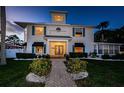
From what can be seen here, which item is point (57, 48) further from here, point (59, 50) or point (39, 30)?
point (39, 30)

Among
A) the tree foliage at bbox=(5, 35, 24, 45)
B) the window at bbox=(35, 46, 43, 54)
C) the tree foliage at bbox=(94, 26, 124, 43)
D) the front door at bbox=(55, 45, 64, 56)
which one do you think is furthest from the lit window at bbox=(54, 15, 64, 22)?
the tree foliage at bbox=(5, 35, 24, 45)

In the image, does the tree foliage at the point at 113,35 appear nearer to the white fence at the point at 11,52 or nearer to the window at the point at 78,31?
the window at the point at 78,31

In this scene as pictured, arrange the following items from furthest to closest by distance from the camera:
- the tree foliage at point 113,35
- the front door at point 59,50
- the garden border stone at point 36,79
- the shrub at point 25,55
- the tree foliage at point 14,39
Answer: the tree foliage at point 14,39
the tree foliage at point 113,35
the front door at point 59,50
the shrub at point 25,55
the garden border stone at point 36,79

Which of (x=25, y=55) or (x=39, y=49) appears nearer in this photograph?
(x=25, y=55)

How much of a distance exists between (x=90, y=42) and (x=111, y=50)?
365 centimetres

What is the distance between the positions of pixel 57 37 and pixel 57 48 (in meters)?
2.33

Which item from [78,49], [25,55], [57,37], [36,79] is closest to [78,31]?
[78,49]

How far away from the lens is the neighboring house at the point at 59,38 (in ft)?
70.3

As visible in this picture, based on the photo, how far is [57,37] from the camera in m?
21.4

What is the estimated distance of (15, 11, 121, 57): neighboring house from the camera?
21422 millimetres

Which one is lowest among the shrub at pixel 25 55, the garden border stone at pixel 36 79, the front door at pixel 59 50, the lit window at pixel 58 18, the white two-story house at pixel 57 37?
the garden border stone at pixel 36 79

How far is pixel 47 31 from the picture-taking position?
21859 mm

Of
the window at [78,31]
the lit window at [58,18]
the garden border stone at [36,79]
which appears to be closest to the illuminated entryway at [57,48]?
the window at [78,31]
